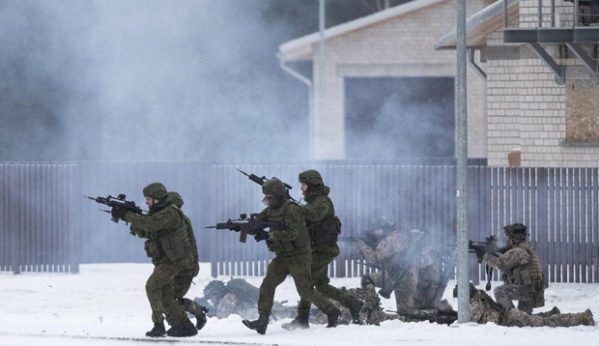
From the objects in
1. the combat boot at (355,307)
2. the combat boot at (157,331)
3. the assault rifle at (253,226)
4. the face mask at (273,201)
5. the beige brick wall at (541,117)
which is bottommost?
the combat boot at (157,331)

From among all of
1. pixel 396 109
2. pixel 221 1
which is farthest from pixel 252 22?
pixel 396 109

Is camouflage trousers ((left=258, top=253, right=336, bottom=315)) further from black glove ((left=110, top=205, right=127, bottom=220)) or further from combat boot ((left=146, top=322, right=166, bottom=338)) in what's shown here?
black glove ((left=110, top=205, right=127, bottom=220))

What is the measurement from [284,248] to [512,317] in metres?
2.87

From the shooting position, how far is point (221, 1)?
53.2 metres

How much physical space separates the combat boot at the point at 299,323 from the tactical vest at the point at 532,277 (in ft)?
8.35

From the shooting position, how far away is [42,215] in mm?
23562

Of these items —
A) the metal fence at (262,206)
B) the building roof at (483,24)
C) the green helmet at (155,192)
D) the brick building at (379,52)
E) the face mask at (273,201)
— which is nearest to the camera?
the green helmet at (155,192)

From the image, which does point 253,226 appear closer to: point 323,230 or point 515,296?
point 323,230

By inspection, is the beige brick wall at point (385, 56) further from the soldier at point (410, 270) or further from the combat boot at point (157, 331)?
the combat boot at point (157, 331)

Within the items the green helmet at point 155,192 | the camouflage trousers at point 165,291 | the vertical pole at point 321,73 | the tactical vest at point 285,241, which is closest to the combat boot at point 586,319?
the tactical vest at point 285,241

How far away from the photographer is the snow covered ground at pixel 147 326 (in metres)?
15.0

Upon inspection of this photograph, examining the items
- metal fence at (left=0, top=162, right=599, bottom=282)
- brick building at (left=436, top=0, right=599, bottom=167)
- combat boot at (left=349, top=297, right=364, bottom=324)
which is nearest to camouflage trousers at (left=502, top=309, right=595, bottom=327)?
combat boot at (left=349, top=297, right=364, bottom=324)

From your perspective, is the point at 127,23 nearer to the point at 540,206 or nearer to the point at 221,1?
the point at 221,1

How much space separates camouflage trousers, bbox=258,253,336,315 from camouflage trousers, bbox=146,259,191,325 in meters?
0.91
